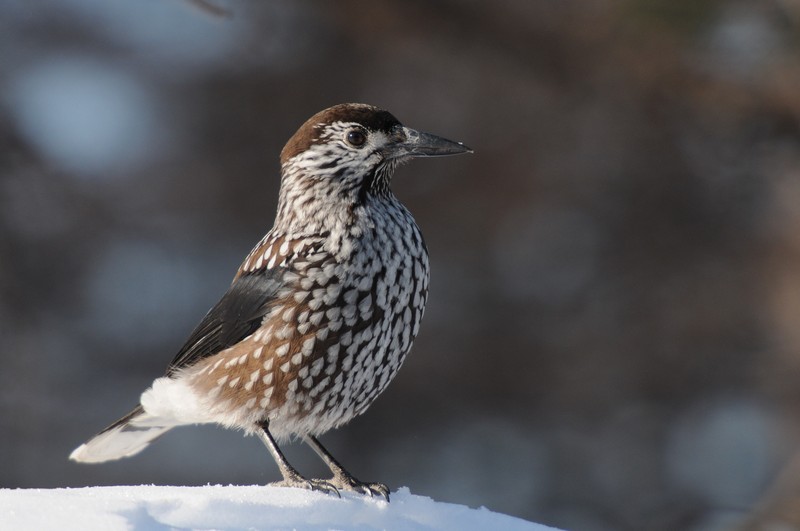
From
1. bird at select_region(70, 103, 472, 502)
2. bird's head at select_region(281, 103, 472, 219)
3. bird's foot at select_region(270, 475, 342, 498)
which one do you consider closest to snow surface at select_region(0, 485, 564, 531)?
bird's foot at select_region(270, 475, 342, 498)

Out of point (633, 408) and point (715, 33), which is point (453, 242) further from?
point (715, 33)

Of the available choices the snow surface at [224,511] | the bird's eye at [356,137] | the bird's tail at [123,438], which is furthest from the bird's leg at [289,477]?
the bird's eye at [356,137]

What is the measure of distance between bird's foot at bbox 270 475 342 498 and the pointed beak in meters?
1.07

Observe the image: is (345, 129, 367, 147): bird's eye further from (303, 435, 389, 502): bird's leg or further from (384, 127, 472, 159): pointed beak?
(303, 435, 389, 502): bird's leg

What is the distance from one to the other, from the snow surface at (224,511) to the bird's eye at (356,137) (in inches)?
45.7

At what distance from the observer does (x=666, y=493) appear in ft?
21.5

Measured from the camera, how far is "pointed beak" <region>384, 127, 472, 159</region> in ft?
10.6

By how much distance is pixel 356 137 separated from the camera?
3.29m

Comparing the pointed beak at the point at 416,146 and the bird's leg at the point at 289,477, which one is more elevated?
the pointed beak at the point at 416,146

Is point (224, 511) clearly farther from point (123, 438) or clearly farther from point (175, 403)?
point (123, 438)

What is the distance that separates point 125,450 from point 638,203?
416 cm

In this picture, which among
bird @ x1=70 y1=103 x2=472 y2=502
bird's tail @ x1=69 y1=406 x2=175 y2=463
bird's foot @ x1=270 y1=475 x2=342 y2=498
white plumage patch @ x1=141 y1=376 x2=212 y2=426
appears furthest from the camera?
bird's tail @ x1=69 y1=406 x2=175 y2=463

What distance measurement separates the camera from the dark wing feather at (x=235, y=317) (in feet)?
10.5

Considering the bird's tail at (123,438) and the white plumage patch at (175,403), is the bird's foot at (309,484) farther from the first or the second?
the bird's tail at (123,438)
